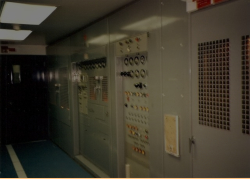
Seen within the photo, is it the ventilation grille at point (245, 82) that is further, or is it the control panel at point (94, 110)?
the control panel at point (94, 110)

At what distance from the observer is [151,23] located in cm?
246

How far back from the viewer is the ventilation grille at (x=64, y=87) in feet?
16.0

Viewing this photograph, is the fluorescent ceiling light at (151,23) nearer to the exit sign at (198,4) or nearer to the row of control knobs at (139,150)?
the exit sign at (198,4)

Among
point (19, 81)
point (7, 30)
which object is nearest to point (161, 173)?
point (7, 30)

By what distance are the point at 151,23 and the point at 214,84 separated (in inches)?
38.4

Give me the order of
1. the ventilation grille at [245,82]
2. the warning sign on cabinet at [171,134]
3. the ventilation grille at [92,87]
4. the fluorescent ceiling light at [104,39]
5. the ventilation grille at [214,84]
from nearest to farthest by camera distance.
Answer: the ventilation grille at [245,82], the ventilation grille at [214,84], the warning sign on cabinet at [171,134], the fluorescent ceiling light at [104,39], the ventilation grille at [92,87]

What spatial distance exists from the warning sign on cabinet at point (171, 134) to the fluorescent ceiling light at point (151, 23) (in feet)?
2.83

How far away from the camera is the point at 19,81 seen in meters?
5.84

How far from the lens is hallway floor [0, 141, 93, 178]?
395cm

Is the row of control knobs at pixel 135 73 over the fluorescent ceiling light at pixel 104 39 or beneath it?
beneath

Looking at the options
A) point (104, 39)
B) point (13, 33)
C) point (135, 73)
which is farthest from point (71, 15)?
point (13, 33)

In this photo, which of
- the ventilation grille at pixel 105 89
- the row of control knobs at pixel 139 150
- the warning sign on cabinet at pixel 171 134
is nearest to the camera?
the warning sign on cabinet at pixel 171 134

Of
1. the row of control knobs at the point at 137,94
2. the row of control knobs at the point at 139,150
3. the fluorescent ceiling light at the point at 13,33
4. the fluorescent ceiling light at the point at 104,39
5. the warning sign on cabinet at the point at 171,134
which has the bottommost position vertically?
the row of control knobs at the point at 139,150

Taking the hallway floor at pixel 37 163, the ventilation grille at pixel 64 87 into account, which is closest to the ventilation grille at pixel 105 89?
the hallway floor at pixel 37 163
